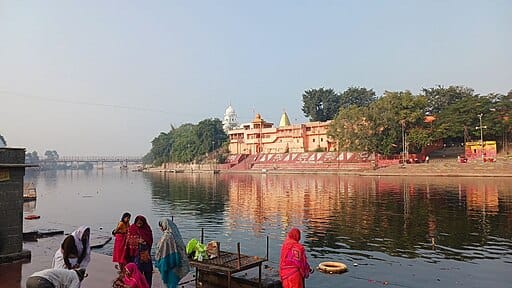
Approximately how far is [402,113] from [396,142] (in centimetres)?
433

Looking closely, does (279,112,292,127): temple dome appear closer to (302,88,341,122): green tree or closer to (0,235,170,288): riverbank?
(302,88,341,122): green tree

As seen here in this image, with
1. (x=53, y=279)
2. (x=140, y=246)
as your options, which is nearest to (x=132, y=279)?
(x=53, y=279)

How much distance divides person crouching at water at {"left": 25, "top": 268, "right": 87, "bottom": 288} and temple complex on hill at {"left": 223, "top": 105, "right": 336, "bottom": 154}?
239ft

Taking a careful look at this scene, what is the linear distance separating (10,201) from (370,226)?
1387 cm

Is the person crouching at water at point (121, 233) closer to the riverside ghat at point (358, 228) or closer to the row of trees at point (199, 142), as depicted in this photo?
the riverside ghat at point (358, 228)

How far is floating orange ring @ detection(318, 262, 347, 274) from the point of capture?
38.0 ft

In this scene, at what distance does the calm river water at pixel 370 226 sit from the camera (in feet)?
38.8

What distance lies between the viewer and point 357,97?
3585 inches

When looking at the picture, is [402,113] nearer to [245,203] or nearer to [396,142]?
[396,142]

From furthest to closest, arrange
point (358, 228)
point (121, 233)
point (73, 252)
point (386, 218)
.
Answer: point (386, 218), point (358, 228), point (121, 233), point (73, 252)

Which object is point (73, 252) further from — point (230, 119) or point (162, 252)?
point (230, 119)

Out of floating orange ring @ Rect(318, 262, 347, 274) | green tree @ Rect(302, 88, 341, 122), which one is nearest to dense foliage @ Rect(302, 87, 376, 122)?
green tree @ Rect(302, 88, 341, 122)

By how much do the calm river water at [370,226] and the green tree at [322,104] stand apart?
58256mm

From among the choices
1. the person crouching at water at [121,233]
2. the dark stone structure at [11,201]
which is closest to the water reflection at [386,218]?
the person crouching at water at [121,233]
